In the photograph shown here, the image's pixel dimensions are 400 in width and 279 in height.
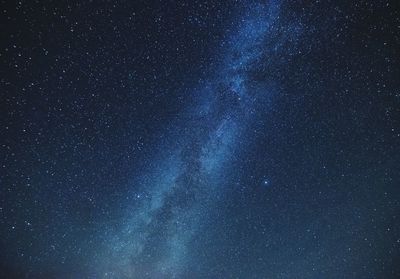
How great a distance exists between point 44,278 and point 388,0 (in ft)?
49.1

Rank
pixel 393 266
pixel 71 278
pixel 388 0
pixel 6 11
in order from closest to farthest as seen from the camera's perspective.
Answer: pixel 6 11 → pixel 388 0 → pixel 393 266 → pixel 71 278

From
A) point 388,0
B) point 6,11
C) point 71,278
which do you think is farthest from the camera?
point 71,278

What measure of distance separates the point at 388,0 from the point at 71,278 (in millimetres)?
12132

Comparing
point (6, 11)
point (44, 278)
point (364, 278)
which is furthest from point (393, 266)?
point (44, 278)

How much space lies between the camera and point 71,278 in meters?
11.4

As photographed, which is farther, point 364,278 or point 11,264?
point 11,264

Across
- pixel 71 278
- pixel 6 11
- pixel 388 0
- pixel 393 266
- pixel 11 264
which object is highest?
pixel 11 264

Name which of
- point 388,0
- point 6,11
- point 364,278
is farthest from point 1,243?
point 388,0

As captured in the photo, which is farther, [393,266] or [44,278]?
[44,278]

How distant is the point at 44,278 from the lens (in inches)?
528

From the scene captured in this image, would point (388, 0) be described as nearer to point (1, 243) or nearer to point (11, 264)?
point (1, 243)

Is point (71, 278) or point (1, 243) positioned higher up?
point (1, 243)

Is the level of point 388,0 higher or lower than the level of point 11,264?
lower

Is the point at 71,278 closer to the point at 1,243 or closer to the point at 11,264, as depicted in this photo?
the point at 1,243
